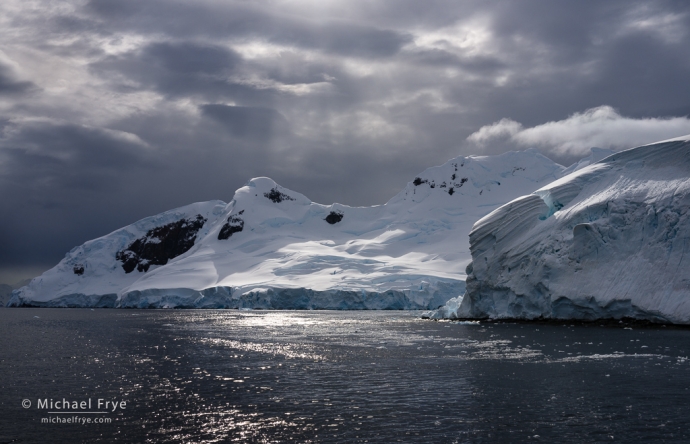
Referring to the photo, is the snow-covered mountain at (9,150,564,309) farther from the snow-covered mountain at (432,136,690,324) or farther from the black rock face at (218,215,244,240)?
the snow-covered mountain at (432,136,690,324)

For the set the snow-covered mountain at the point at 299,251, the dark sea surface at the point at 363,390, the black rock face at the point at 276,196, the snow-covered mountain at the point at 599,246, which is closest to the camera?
the dark sea surface at the point at 363,390

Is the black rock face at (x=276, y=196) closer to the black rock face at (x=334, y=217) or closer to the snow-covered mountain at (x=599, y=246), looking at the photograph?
the black rock face at (x=334, y=217)

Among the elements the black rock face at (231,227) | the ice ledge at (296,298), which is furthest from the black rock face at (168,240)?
the ice ledge at (296,298)

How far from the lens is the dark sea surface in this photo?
44.3ft

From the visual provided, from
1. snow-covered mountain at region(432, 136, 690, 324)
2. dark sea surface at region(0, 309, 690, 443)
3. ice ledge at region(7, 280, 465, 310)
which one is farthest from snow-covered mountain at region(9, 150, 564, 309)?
dark sea surface at region(0, 309, 690, 443)

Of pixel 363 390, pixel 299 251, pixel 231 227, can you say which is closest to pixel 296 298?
pixel 299 251

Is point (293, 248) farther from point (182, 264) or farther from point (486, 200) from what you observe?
point (486, 200)

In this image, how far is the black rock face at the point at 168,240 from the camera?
A: 171m

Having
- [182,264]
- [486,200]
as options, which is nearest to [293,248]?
[182,264]

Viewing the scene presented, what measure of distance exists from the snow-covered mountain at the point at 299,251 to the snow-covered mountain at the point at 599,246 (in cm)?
4055

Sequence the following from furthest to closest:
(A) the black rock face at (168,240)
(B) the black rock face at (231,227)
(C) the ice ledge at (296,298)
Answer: (A) the black rock face at (168,240) → (B) the black rock face at (231,227) → (C) the ice ledge at (296,298)

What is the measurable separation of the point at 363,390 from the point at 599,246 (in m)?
28.3

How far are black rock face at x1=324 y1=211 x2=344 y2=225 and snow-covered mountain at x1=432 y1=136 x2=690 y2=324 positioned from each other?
104 metres

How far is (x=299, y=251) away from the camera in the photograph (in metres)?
124
